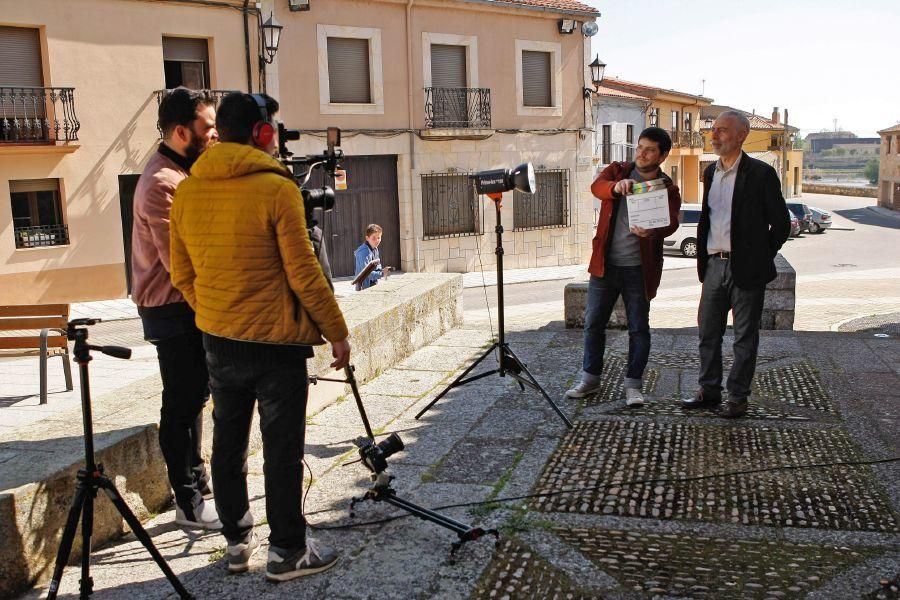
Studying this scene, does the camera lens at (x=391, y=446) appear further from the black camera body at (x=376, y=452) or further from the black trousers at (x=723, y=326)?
the black trousers at (x=723, y=326)

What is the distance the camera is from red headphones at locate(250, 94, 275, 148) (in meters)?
3.21

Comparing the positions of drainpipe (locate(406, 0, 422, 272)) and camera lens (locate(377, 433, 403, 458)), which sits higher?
drainpipe (locate(406, 0, 422, 272))

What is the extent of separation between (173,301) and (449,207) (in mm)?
18966

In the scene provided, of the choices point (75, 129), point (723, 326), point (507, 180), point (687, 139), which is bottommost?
point (723, 326)

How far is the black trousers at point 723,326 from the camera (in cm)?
524

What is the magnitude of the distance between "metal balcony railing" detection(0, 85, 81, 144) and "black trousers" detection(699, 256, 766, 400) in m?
14.3

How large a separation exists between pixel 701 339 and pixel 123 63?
15.0 metres

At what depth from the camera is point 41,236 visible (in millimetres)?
16688

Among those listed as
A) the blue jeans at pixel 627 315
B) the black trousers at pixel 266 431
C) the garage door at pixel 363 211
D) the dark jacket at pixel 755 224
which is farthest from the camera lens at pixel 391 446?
the garage door at pixel 363 211

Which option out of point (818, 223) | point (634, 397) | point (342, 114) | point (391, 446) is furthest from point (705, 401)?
point (818, 223)

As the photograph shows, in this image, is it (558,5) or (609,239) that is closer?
(609,239)

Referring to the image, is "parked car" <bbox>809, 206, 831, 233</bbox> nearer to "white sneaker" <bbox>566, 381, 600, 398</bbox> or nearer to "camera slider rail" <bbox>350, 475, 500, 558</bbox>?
"white sneaker" <bbox>566, 381, 600, 398</bbox>

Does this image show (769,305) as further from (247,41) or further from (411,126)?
(411,126)

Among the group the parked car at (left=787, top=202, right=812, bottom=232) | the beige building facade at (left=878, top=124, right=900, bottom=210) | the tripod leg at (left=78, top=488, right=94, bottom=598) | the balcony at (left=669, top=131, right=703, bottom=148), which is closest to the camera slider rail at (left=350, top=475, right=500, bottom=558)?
the tripod leg at (left=78, top=488, right=94, bottom=598)
